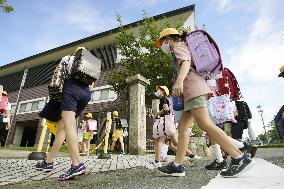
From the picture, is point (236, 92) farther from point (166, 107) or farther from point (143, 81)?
point (143, 81)

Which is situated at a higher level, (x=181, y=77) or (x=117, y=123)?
(x=117, y=123)

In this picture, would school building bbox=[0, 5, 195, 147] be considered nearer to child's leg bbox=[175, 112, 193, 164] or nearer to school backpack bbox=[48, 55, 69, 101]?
school backpack bbox=[48, 55, 69, 101]

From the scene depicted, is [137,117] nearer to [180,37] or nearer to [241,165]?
[180,37]

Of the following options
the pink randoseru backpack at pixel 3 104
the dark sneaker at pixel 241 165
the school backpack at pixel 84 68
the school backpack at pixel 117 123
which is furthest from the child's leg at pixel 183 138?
the school backpack at pixel 117 123

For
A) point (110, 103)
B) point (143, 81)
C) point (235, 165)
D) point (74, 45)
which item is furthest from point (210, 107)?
point (74, 45)

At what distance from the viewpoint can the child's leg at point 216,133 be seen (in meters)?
3.03

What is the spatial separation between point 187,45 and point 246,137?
252cm

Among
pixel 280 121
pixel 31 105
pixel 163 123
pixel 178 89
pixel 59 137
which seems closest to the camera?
pixel 178 89

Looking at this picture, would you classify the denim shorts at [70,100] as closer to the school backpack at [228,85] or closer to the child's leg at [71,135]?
the child's leg at [71,135]

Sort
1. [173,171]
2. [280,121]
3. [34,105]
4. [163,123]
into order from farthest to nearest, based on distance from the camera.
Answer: [34,105] < [280,121] < [163,123] < [173,171]

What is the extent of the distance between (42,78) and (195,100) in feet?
104

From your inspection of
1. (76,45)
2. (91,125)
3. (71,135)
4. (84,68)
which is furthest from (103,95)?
(71,135)

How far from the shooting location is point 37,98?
104 feet

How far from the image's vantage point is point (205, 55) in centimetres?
326
